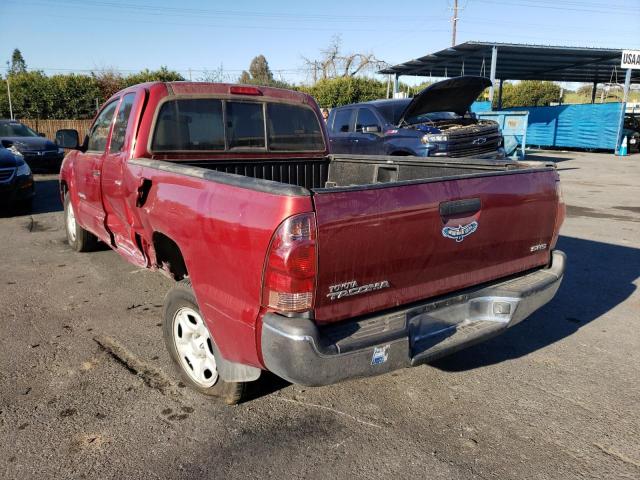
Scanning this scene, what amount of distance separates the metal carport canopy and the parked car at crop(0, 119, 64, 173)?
49.6ft

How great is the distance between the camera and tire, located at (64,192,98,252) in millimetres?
6402

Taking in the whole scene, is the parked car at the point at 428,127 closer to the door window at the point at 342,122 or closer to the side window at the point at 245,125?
the door window at the point at 342,122

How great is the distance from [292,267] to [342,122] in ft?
31.6

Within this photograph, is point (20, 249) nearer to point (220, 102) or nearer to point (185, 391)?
point (220, 102)

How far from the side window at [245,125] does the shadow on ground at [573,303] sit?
247 cm

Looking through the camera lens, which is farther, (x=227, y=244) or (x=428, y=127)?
(x=428, y=127)

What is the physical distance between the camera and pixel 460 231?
2854mm

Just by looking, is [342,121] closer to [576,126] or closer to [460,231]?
[460,231]

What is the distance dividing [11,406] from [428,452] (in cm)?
246

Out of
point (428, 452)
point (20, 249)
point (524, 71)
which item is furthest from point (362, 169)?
point (524, 71)

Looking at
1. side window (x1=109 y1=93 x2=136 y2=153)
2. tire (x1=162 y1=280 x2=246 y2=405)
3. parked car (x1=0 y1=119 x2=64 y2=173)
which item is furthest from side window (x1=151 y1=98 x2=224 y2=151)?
parked car (x1=0 y1=119 x2=64 y2=173)

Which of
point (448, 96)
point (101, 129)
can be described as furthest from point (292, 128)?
point (448, 96)

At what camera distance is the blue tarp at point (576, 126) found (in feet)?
77.4

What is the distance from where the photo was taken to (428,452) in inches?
106
